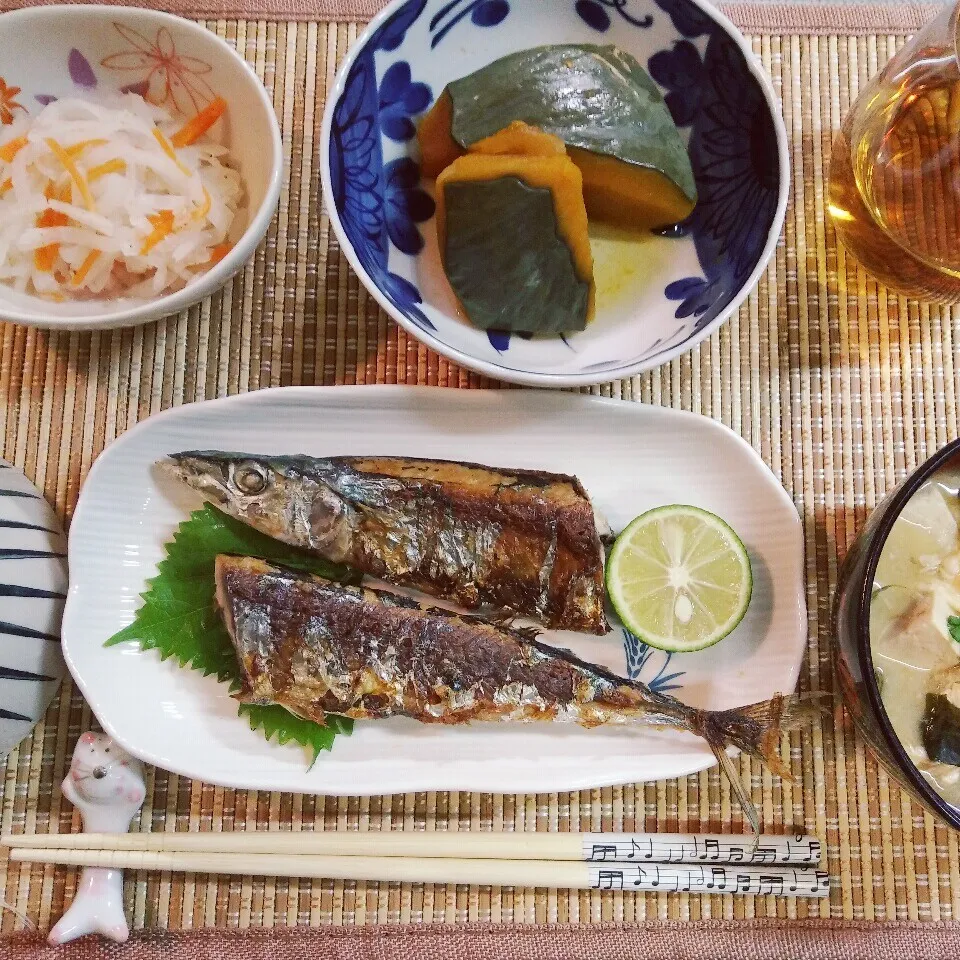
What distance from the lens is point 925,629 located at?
4.81 feet

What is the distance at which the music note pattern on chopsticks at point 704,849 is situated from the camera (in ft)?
5.31

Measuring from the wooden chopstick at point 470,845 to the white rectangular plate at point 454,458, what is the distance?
0.38 ft

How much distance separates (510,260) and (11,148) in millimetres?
898

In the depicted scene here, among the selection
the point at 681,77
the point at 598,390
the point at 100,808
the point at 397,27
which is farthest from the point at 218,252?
the point at 100,808

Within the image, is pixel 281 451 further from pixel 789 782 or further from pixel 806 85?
pixel 806 85

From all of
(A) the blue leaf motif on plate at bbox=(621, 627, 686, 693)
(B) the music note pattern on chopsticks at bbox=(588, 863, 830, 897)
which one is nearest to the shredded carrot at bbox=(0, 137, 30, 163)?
(A) the blue leaf motif on plate at bbox=(621, 627, 686, 693)

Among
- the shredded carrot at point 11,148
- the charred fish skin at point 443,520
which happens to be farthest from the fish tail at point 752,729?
the shredded carrot at point 11,148

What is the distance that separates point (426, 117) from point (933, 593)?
1228 mm

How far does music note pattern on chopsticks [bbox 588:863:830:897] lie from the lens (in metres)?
1.62

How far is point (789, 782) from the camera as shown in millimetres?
1651

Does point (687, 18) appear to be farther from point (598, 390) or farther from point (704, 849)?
point (704, 849)

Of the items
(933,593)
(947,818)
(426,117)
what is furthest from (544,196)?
(947,818)

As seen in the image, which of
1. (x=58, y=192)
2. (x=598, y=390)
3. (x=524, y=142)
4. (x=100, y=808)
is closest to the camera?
(x=524, y=142)

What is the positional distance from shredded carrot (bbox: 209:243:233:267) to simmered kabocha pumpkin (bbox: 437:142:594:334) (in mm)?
382
